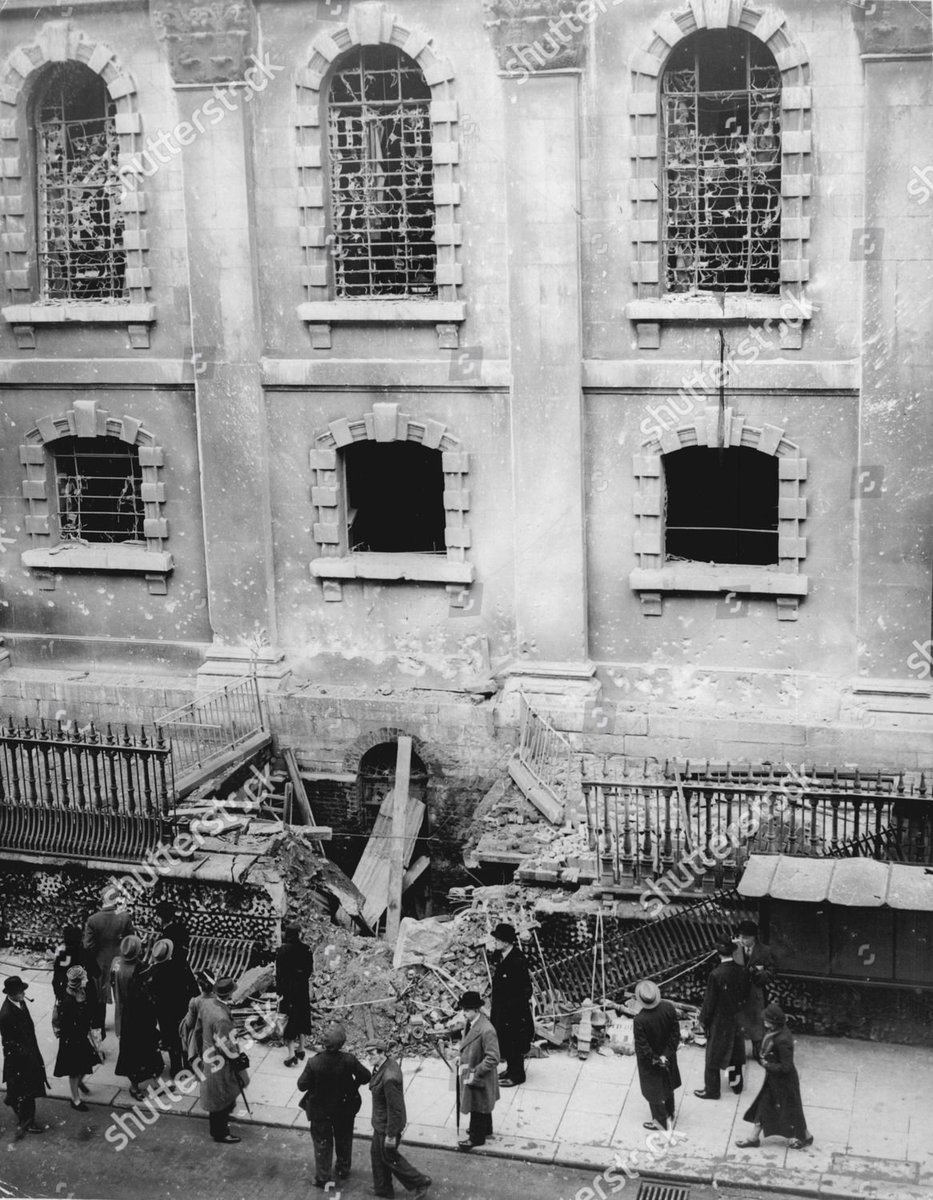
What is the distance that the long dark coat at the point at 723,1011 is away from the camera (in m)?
15.2

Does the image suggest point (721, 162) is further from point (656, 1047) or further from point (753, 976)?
point (656, 1047)

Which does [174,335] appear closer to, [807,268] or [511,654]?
[511,654]

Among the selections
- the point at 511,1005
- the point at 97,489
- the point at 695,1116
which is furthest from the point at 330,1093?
the point at 97,489

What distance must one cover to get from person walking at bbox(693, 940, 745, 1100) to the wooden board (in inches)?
251

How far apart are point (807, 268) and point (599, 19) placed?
12.9 ft

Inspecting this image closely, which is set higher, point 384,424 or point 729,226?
point 729,226

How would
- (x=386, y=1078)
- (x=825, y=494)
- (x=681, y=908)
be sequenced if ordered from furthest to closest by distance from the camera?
1. (x=825, y=494)
2. (x=681, y=908)
3. (x=386, y=1078)

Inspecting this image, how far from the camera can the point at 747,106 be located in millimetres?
20266

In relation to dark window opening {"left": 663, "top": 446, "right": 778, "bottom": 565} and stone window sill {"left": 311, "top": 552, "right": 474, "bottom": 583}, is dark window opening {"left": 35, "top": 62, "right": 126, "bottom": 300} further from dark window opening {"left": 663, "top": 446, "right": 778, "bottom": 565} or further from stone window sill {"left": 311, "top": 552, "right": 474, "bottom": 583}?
dark window opening {"left": 663, "top": 446, "right": 778, "bottom": 565}

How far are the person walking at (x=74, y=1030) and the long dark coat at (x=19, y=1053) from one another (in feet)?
1.22

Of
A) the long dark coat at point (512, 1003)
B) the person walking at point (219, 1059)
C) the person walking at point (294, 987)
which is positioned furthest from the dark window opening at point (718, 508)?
the person walking at point (219, 1059)

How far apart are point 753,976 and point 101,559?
1187 cm

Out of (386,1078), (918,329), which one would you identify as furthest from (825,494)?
(386,1078)

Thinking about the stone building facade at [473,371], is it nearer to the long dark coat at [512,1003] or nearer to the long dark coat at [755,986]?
the long dark coat at [755,986]
